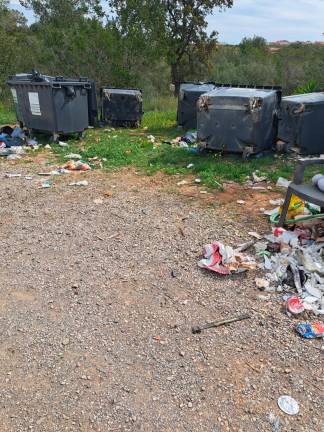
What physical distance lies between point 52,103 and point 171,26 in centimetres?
973

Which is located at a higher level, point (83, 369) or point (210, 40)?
point (210, 40)

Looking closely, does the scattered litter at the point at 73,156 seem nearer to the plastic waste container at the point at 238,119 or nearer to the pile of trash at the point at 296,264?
the plastic waste container at the point at 238,119

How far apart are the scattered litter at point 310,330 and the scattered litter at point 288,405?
0.50m

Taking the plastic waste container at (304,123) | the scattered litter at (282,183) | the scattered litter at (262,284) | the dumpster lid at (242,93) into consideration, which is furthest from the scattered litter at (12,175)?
the plastic waste container at (304,123)

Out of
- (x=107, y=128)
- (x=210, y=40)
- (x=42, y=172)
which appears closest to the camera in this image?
(x=42, y=172)

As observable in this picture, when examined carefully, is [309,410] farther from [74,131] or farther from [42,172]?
[74,131]

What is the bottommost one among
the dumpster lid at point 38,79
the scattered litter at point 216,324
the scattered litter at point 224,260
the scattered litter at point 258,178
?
the scattered litter at point 258,178

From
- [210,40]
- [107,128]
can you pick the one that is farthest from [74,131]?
[210,40]

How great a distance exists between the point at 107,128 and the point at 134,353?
7.40 m

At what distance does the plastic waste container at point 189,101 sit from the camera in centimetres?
792

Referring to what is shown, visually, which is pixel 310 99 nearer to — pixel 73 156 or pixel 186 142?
pixel 186 142

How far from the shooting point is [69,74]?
50.4ft

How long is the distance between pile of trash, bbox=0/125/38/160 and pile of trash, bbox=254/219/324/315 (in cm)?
500

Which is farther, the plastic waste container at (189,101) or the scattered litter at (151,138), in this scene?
the plastic waste container at (189,101)
